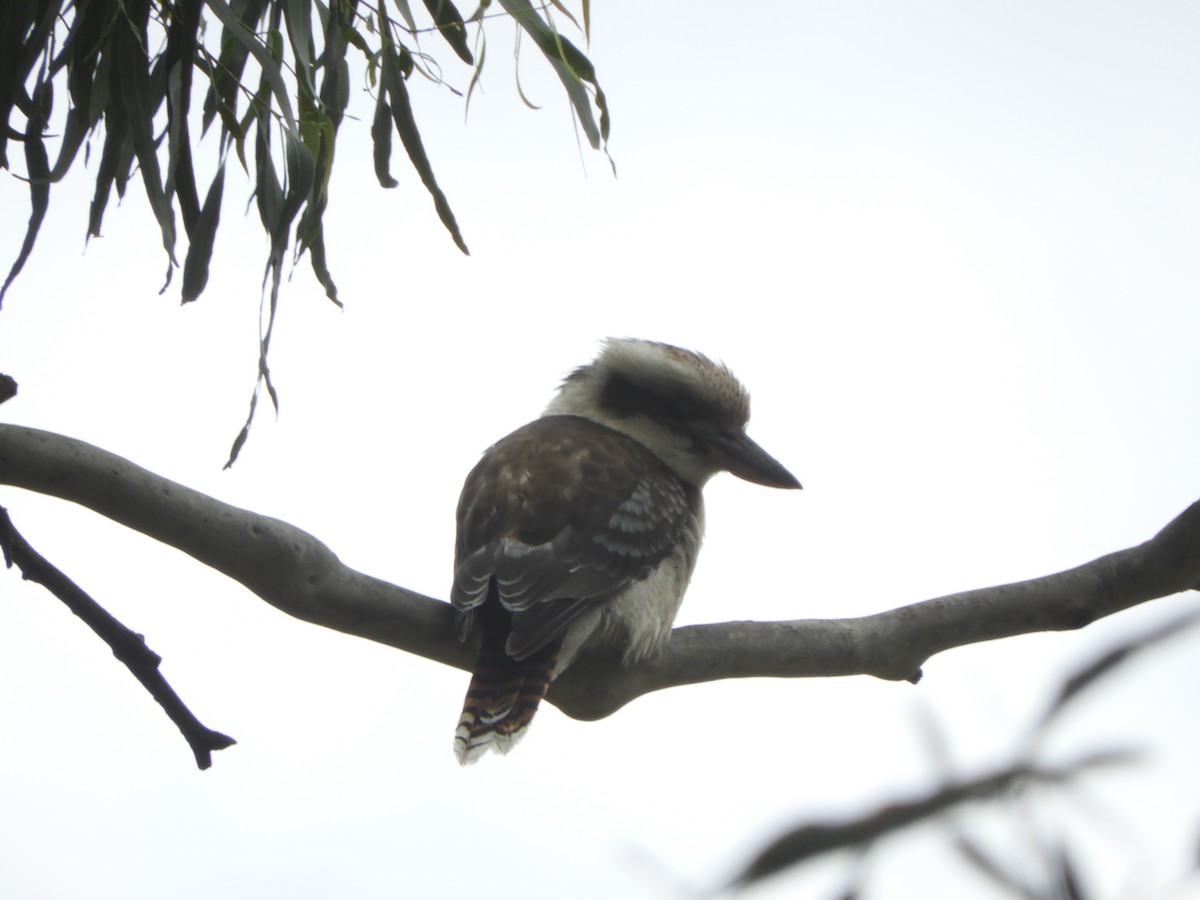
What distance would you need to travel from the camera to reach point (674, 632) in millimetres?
2182

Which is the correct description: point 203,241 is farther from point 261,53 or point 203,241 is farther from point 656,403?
point 656,403

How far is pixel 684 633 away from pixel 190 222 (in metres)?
0.98

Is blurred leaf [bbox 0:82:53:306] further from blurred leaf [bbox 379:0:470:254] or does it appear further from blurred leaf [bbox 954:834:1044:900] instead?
blurred leaf [bbox 954:834:1044:900]

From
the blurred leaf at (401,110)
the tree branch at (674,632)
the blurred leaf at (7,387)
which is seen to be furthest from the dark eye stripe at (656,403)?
the blurred leaf at (7,387)

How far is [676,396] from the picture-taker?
325 cm

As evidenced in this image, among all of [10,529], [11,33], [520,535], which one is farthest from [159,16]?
[520,535]

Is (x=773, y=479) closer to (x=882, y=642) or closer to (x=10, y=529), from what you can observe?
(x=882, y=642)

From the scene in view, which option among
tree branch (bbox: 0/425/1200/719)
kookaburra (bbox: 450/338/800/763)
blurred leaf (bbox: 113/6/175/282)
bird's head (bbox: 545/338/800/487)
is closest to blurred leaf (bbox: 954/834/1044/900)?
tree branch (bbox: 0/425/1200/719)

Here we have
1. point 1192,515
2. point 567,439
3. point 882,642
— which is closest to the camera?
point 1192,515

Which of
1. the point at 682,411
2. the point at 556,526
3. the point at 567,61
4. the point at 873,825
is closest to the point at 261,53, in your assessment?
the point at 567,61

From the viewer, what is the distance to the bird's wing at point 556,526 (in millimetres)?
Answer: 2268

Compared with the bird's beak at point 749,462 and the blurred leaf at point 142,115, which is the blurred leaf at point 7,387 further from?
the bird's beak at point 749,462

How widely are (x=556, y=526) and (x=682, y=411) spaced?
2.67 ft

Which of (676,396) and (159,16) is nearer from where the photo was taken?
(159,16)
